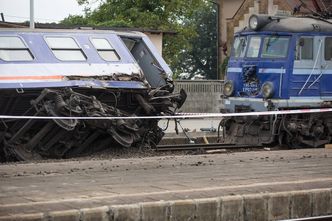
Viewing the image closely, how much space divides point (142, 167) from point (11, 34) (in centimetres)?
416

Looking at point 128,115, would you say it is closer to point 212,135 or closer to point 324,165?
point 324,165

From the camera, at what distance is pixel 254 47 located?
16156 mm

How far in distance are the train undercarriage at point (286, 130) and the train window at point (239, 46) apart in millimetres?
1684

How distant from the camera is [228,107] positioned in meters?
16.7

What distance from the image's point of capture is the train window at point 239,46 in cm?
1651

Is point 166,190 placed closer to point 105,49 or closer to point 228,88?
point 105,49

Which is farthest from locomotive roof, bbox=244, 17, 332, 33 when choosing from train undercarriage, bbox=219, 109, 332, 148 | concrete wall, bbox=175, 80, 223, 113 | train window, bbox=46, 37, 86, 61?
concrete wall, bbox=175, 80, 223, 113

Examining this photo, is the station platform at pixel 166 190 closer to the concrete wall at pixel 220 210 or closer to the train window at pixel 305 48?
the concrete wall at pixel 220 210

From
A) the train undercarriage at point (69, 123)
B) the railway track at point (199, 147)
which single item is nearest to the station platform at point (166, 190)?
the train undercarriage at point (69, 123)

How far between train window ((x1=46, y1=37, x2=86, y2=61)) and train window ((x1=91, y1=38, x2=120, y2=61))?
1.49 feet

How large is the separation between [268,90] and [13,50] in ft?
20.3

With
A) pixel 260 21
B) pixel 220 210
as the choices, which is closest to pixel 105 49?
pixel 260 21

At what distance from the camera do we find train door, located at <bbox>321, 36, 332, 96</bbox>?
15.8m

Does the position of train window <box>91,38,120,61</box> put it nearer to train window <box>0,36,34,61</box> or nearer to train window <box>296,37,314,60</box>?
train window <box>0,36,34,61</box>
